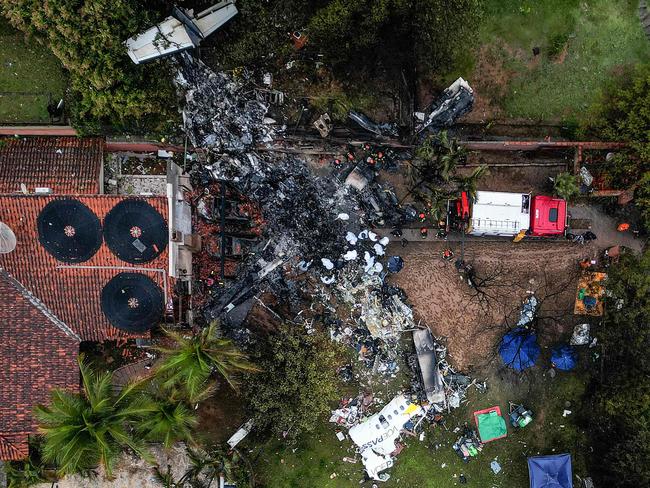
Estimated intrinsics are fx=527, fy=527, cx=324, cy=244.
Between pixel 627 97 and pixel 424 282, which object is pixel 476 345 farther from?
pixel 627 97

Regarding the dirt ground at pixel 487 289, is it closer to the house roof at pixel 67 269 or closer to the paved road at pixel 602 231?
the paved road at pixel 602 231

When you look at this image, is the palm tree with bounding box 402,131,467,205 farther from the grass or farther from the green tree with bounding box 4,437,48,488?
the green tree with bounding box 4,437,48,488

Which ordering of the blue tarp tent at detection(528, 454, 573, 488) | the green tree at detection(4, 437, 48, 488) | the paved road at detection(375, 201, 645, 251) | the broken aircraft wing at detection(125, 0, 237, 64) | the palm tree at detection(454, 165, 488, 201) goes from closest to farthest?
the broken aircraft wing at detection(125, 0, 237, 64) → the green tree at detection(4, 437, 48, 488) → the palm tree at detection(454, 165, 488, 201) → the blue tarp tent at detection(528, 454, 573, 488) → the paved road at detection(375, 201, 645, 251)

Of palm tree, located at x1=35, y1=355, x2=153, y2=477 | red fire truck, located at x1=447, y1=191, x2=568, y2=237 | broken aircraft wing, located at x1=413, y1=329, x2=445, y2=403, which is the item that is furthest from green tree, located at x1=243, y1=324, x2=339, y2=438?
red fire truck, located at x1=447, y1=191, x2=568, y2=237

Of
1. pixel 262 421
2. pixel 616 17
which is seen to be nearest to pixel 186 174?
pixel 262 421

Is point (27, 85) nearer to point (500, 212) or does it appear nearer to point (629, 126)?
point (500, 212)

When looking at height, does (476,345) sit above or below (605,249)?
below

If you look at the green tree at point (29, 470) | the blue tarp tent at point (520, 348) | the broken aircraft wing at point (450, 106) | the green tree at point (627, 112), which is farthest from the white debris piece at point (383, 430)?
the green tree at point (627, 112)
